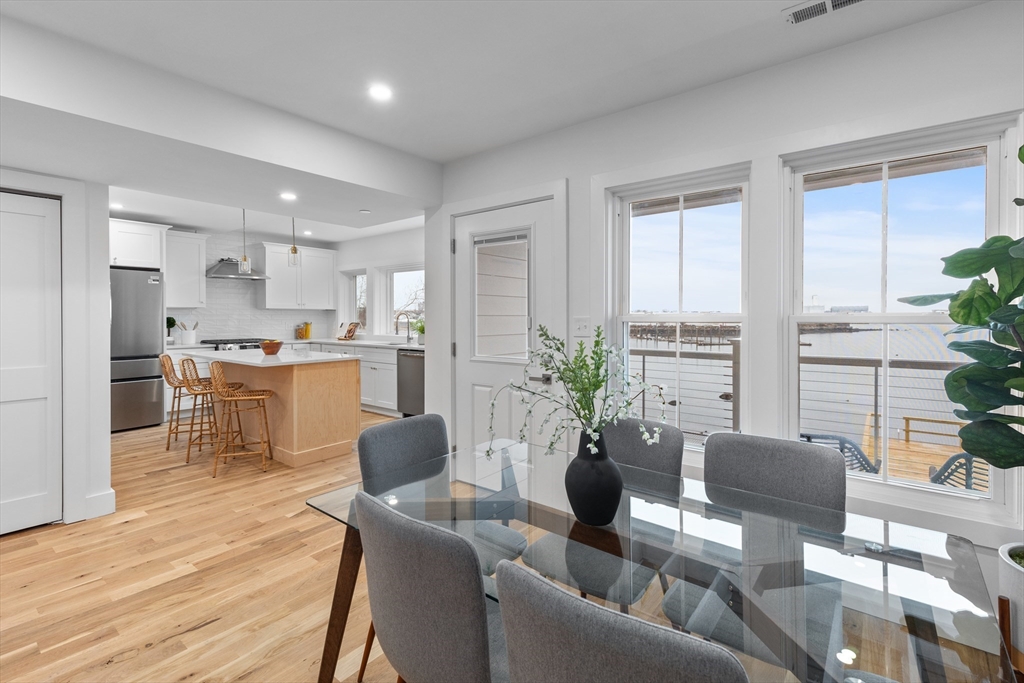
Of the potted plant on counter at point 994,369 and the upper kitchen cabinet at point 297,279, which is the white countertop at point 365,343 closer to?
the upper kitchen cabinet at point 297,279

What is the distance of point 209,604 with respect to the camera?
2170 millimetres

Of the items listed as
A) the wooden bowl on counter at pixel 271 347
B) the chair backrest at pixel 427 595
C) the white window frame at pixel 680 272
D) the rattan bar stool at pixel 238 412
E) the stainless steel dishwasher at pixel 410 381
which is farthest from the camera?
the stainless steel dishwasher at pixel 410 381

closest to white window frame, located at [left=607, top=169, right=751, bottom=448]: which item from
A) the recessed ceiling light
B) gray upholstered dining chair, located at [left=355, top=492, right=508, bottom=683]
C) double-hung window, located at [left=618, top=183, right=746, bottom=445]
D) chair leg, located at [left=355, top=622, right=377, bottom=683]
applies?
double-hung window, located at [left=618, top=183, right=746, bottom=445]

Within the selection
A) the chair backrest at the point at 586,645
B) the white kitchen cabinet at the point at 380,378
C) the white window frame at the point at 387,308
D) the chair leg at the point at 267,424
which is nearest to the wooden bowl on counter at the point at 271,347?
the chair leg at the point at 267,424

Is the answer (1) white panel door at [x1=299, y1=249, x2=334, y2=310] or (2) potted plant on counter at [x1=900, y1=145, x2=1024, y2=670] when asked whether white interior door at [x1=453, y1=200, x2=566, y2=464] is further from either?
(1) white panel door at [x1=299, y1=249, x2=334, y2=310]

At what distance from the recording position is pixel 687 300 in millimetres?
2652

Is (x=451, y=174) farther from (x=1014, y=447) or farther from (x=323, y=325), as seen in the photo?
(x=323, y=325)

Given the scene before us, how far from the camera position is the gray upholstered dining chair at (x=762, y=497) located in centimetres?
98

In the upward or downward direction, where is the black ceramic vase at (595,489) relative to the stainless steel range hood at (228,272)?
Answer: downward

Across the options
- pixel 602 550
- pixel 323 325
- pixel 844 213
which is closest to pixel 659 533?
pixel 602 550

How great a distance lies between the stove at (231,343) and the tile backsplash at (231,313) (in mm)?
242

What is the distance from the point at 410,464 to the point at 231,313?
6.06 meters

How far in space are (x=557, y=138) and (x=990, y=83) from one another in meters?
1.95

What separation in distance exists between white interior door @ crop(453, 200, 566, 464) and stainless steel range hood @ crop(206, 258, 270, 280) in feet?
13.0
